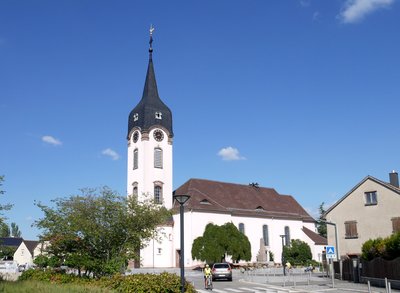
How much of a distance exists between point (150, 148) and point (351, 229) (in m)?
25.0

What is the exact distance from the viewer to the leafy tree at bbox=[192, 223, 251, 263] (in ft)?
169

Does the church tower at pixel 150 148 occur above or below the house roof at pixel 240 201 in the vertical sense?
above

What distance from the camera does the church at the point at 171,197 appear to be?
54312 millimetres

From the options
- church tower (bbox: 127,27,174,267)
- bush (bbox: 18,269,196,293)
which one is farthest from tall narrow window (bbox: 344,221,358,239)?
bush (bbox: 18,269,196,293)

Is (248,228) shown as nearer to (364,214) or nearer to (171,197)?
(171,197)

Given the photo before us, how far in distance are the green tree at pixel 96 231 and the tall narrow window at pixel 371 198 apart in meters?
20.5

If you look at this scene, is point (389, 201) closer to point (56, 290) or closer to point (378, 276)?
point (378, 276)

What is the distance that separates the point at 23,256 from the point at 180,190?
54553 mm

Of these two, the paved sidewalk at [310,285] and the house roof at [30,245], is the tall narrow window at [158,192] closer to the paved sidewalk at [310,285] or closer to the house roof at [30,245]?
the paved sidewalk at [310,285]

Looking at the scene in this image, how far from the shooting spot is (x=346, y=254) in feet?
137

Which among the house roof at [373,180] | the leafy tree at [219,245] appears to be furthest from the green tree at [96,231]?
the leafy tree at [219,245]

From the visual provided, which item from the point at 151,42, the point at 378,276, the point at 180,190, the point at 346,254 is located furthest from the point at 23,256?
the point at 378,276

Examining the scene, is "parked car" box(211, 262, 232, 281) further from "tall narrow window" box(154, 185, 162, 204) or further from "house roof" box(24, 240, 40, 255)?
"house roof" box(24, 240, 40, 255)

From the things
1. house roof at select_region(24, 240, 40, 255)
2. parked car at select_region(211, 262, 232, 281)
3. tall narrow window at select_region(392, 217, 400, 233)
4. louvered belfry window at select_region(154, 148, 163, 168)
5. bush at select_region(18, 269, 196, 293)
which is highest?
louvered belfry window at select_region(154, 148, 163, 168)
